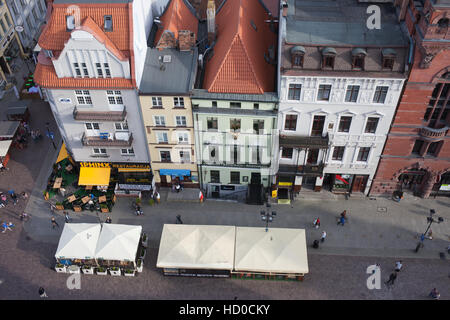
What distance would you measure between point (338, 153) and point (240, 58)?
18.7 meters

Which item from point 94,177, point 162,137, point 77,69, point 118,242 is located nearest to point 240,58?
point 162,137

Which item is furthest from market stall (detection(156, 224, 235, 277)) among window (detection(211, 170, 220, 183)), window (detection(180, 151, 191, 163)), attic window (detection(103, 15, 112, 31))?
attic window (detection(103, 15, 112, 31))

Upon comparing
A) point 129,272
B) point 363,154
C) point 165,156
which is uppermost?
point 363,154

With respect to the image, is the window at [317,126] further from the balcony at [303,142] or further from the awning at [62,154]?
the awning at [62,154]

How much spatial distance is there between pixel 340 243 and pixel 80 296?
111 ft

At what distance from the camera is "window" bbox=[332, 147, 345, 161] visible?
60.4m

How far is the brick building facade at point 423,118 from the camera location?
158 ft

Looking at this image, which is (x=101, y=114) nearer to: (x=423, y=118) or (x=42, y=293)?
(x=42, y=293)

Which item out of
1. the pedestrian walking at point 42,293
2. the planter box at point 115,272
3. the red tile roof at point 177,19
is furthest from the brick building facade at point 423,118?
the pedestrian walking at point 42,293

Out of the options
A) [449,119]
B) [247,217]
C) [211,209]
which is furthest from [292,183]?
[449,119]

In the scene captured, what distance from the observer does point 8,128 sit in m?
72.0

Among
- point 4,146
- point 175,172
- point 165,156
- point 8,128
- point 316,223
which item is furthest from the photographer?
point 8,128

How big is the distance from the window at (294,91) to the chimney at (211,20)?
49.4 ft

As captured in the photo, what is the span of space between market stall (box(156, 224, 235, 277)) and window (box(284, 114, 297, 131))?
1490 cm
